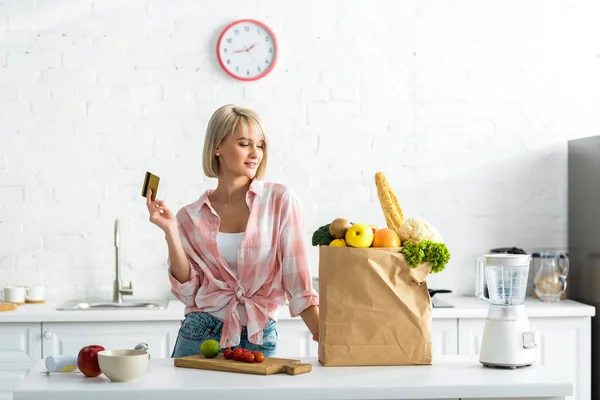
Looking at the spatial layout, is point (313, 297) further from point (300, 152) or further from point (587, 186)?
point (587, 186)

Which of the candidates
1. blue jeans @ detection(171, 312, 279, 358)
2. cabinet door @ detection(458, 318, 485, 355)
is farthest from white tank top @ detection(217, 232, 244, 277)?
cabinet door @ detection(458, 318, 485, 355)

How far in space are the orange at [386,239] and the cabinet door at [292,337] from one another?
149 cm

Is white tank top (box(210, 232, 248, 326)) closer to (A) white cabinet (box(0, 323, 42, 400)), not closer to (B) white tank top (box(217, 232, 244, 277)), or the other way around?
(B) white tank top (box(217, 232, 244, 277))

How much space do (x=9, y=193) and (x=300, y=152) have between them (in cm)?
146

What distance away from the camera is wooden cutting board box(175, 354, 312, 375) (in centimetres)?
217

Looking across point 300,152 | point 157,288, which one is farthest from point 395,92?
point 157,288

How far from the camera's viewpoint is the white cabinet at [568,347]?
12.6 ft

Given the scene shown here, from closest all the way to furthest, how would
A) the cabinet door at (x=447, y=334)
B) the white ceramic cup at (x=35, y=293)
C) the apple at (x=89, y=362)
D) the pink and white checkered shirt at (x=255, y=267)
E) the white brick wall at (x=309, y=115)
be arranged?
the apple at (x=89, y=362), the pink and white checkered shirt at (x=255, y=267), the cabinet door at (x=447, y=334), the white ceramic cup at (x=35, y=293), the white brick wall at (x=309, y=115)

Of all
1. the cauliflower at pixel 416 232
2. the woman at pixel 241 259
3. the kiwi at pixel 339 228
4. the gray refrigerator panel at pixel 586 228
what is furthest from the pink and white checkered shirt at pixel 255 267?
the gray refrigerator panel at pixel 586 228

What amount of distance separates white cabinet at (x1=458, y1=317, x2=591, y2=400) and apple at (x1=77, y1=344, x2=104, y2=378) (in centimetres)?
218

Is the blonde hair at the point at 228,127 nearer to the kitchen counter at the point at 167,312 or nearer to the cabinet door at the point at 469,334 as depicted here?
the kitchen counter at the point at 167,312

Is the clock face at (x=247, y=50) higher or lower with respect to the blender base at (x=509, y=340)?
higher

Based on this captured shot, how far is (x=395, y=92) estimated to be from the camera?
168 inches

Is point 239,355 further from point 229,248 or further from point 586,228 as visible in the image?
point 586,228
